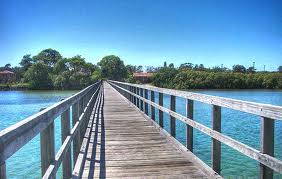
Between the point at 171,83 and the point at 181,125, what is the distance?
112862 mm

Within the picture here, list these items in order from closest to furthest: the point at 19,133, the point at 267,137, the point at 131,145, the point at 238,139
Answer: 1. the point at 19,133
2. the point at 267,137
3. the point at 131,145
4. the point at 238,139

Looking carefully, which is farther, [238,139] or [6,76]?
[6,76]

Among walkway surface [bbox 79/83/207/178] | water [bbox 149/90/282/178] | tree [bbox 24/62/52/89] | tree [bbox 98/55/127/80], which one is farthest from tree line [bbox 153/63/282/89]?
walkway surface [bbox 79/83/207/178]

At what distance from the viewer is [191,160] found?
5.92 m

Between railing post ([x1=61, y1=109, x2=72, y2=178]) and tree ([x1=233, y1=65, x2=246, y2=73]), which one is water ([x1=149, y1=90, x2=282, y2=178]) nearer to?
railing post ([x1=61, y1=109, x2=72, y2=178])

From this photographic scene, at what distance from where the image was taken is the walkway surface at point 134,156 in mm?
5285

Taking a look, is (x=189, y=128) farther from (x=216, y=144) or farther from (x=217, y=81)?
(x=217, y=81)

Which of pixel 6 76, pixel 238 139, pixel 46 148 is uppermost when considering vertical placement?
pixel 6 76

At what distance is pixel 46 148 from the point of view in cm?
297

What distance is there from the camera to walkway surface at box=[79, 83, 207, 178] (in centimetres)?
529

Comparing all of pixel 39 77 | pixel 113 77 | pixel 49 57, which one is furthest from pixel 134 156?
pixel 49 57

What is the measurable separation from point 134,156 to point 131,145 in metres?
1.04

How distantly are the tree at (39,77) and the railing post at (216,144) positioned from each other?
Answer: 405 feet

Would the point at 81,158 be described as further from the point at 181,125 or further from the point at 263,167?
the point at 181,125
